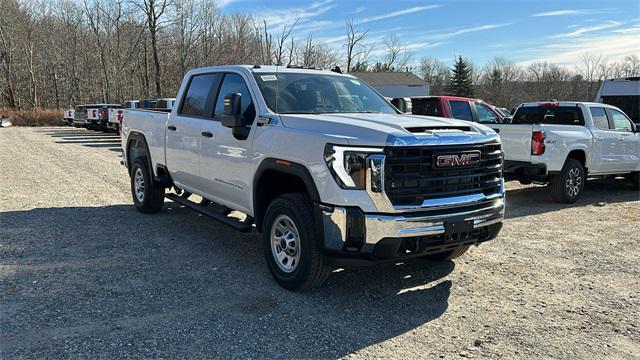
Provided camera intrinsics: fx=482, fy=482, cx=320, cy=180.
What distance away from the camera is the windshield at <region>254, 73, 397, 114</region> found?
4.94 m

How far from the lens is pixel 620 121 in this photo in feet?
33.4

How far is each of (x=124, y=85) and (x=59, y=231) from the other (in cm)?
5294

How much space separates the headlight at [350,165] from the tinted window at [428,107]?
25.2ft

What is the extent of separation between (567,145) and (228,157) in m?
6.59

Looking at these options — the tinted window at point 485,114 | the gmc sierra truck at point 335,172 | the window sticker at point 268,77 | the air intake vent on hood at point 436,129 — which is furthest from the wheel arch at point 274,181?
the tinted window at point 485,114

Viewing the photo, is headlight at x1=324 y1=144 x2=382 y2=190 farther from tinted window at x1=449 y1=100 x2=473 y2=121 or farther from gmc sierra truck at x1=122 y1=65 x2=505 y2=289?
tinted window at x1=449 y1=100 x2=473 y2=121

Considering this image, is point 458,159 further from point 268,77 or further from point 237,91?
point 237,91

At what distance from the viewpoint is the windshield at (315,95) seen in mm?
4941

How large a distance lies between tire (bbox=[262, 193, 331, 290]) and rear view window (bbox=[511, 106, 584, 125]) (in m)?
7.56

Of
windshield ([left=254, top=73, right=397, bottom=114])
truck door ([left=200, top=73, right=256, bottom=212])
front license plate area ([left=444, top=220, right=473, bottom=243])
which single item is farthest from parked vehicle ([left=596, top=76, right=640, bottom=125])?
truck door ([left=200, top=73, right=256, bottom=212])

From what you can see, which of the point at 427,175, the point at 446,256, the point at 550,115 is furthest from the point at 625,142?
the point at 427,175

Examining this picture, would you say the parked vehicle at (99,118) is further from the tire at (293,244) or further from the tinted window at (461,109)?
the tire at (293,244)

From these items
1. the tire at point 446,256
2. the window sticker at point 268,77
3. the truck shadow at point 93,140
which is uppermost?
the window sticker at point 268,77

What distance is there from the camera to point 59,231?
6348 mm
